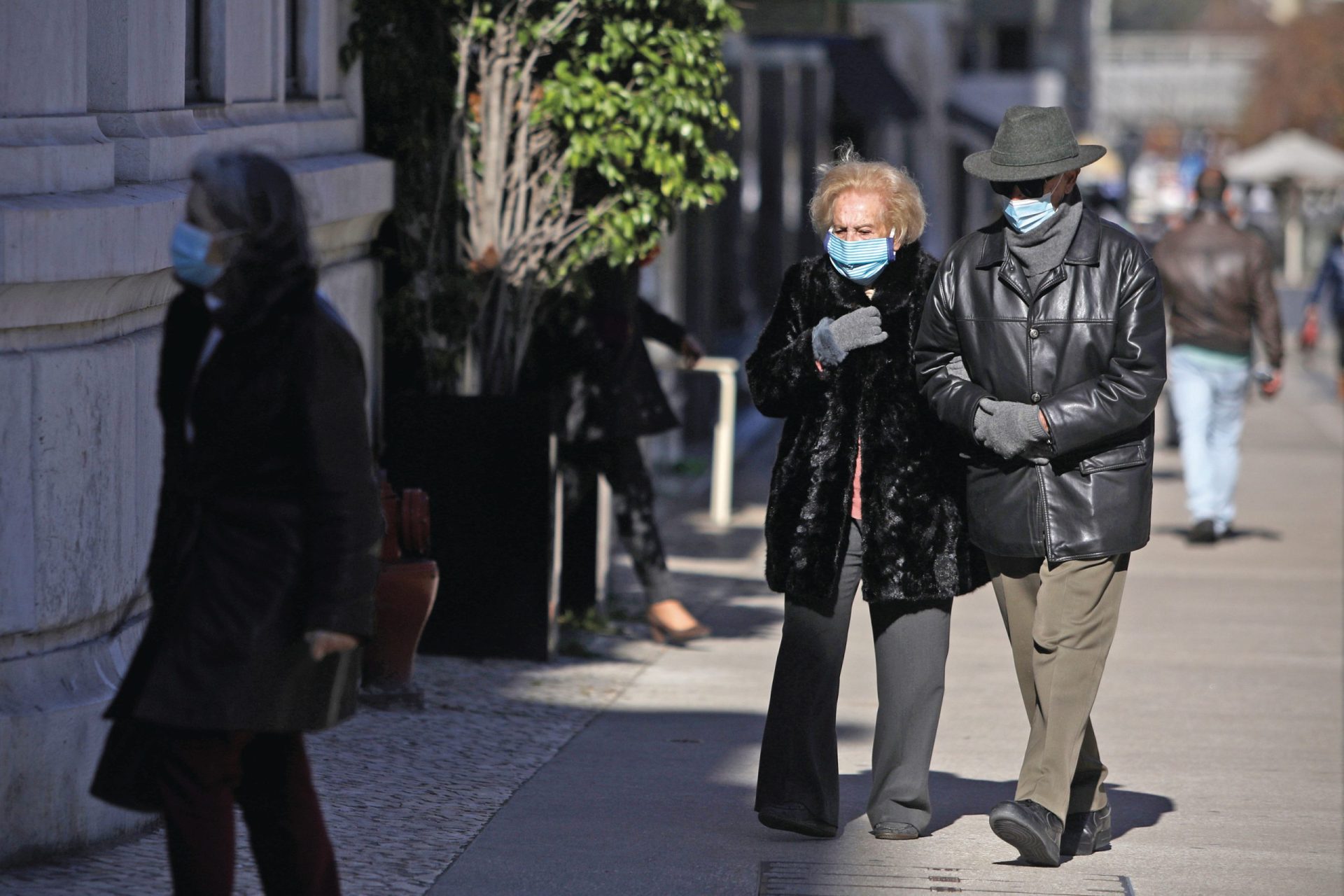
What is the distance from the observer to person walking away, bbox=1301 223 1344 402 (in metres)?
15.5

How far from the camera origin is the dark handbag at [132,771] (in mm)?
3320

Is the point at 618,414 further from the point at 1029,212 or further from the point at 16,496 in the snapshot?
the point at 16,496

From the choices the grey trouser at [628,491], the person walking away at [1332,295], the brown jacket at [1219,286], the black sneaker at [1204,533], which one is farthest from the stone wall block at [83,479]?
the person walking away at [1332,295]

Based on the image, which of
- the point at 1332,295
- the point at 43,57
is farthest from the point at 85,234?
the point at 1332,295

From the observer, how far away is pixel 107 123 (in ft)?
16.3

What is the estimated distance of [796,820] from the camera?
4812mm

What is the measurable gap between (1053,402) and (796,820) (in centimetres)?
→ 125

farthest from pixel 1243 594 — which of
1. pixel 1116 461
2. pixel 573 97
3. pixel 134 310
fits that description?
pixel 134 310

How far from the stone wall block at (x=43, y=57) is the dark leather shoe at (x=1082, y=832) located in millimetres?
3127

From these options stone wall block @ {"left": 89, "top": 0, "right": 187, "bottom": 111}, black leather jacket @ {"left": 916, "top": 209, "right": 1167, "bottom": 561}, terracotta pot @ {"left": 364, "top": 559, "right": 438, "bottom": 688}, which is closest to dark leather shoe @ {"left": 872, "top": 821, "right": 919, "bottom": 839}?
black leather jacket @ {"left": 916, "top": 209, "right": 1167, "bottom": 561}

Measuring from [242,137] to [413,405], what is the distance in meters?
1.28

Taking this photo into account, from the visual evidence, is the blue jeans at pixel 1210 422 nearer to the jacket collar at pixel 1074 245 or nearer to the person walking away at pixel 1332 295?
the person walking away at pixel 1332 295

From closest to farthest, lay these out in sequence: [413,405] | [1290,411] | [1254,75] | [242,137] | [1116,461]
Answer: [1116,461], [242,137], [413,405], [1290,411], [1254,75]

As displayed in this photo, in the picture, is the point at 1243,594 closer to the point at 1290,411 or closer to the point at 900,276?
the point at 900,276
